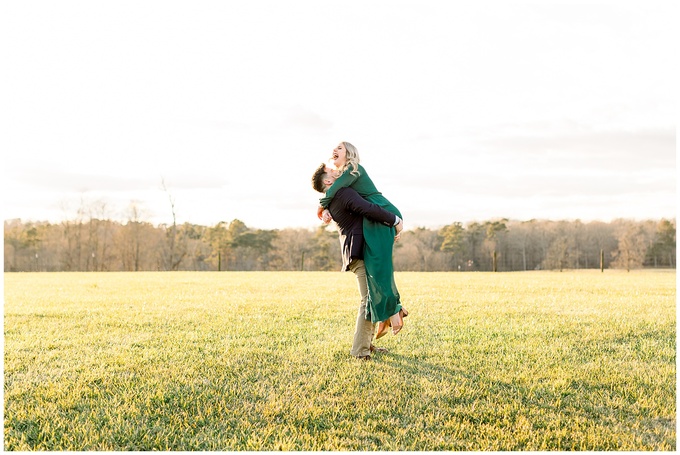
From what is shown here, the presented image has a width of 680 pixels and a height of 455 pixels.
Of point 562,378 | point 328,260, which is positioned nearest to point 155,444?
point 562,378

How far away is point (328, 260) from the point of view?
50.2m

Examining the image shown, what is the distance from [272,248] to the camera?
53719 mm

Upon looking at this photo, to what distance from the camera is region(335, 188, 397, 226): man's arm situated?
554 cm

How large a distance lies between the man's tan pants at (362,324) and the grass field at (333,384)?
263 mm

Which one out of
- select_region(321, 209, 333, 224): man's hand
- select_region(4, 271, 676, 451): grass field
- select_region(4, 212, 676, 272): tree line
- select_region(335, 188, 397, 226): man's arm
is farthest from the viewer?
select_region(4, 212, 676, 272): tree line

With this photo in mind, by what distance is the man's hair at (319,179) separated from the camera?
5875mm

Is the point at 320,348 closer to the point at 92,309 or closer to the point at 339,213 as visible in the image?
the point at 339,213

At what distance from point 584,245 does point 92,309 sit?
184 ft

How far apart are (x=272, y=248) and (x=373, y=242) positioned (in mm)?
48551

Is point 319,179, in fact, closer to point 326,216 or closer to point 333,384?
point 326,216

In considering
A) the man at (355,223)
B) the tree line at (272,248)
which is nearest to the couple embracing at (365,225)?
the man at (355,223)

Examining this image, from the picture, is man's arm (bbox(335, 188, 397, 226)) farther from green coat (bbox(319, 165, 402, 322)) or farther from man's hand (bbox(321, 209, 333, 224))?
→ man's hand (bbox(321, 209, 333, 224))

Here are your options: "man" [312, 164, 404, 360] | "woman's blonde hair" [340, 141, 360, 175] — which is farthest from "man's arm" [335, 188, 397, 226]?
"woman's blonde hair" [340, 141, 360, 175]

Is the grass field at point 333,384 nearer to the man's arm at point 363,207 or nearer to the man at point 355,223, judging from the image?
the man at point 355,223
